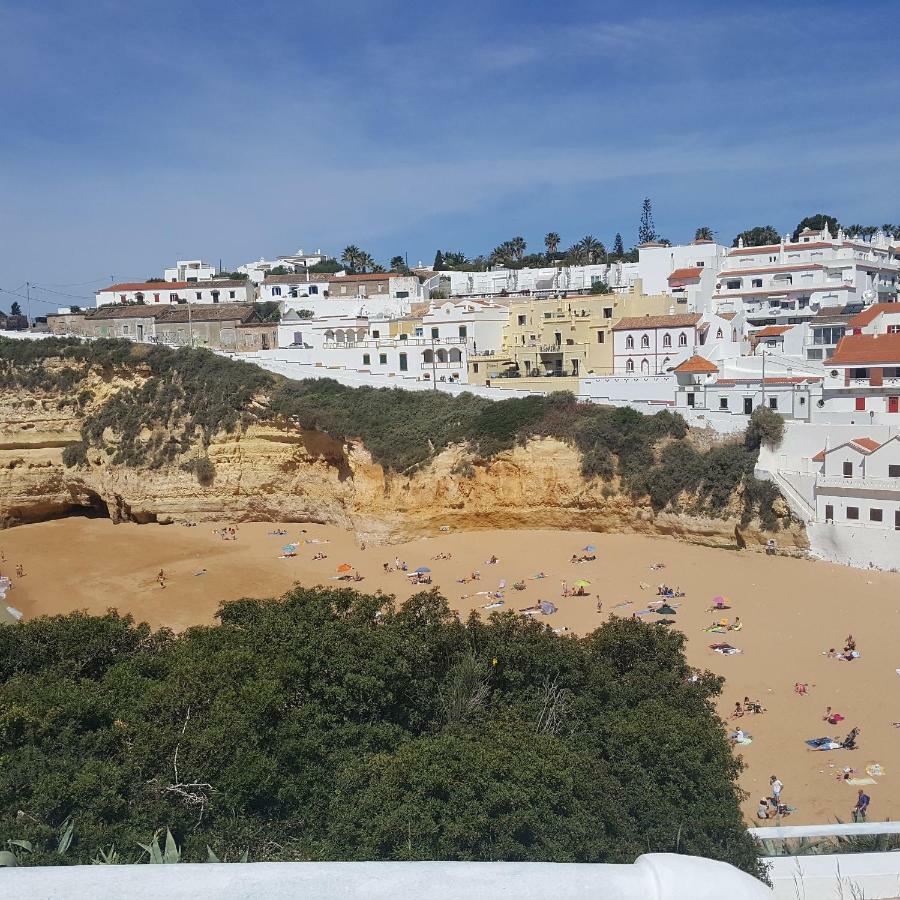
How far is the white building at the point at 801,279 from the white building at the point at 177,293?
3644cm

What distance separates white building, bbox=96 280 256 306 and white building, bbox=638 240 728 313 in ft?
100

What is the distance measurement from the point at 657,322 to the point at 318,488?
18.3 metres

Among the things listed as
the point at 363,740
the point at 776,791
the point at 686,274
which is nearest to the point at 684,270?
the point at 686,274

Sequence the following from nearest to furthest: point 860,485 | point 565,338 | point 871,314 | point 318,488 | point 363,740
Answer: point 363,740, point 860,485, point 318,488, point 871,314, point 565,338

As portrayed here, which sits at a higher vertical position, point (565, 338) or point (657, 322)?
point (657, 322)

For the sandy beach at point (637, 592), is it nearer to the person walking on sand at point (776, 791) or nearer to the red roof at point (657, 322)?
the person walking on sand at point (776, 791)

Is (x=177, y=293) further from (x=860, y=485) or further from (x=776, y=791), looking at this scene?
(x=776, y=791)

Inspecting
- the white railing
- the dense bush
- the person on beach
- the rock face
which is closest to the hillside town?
the rock face

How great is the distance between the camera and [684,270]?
55.4 metres

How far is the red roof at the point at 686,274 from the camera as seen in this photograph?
5369 centimetres

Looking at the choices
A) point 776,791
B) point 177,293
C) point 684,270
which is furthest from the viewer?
point 177,293

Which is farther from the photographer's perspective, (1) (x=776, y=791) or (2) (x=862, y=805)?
(1) (x=776, y=791)

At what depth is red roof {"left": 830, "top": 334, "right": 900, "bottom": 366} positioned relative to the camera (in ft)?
105

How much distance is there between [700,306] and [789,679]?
3439cm
